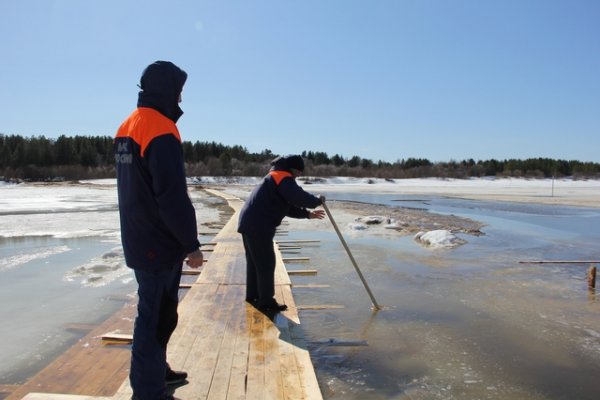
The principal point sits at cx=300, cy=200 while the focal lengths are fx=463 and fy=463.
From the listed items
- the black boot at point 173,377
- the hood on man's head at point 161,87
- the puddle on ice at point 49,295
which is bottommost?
the puddle on ice at point 49,295

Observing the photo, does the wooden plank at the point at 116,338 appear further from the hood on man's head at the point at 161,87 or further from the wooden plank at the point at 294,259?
the wooden plank at the point at 294,259

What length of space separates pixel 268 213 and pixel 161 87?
2.02 metres

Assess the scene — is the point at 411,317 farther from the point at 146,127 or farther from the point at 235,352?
the point at 146,127

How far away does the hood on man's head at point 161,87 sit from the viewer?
88.7 inches

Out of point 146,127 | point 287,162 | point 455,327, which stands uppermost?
point 146,127

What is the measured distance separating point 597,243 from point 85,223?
44.2 ft

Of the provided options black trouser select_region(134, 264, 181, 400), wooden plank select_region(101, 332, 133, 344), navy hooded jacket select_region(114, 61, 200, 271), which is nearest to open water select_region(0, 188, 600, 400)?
wooden plank select_region(101, 332, 133, 344)

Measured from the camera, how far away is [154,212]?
2219 millimetres

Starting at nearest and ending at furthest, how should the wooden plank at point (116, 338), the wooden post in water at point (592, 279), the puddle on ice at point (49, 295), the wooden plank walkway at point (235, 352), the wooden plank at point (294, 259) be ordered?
the wooden plank walkway at point (235, 352) → the wooden plank at point (116, 338) → the puddle on ice at point (49, 295) → the wooden post in water at point (592, 279) → the wooden plank at point (294, 259)

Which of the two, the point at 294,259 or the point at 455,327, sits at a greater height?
the point at 294,259

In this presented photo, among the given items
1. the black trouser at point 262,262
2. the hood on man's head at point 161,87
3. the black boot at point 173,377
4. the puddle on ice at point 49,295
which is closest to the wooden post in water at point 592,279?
the black trouser at point 262,262

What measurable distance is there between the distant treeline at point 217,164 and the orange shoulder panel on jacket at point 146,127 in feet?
207

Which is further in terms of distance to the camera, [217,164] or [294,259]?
[217,164]

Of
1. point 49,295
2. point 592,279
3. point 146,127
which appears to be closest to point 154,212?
point 146,127
